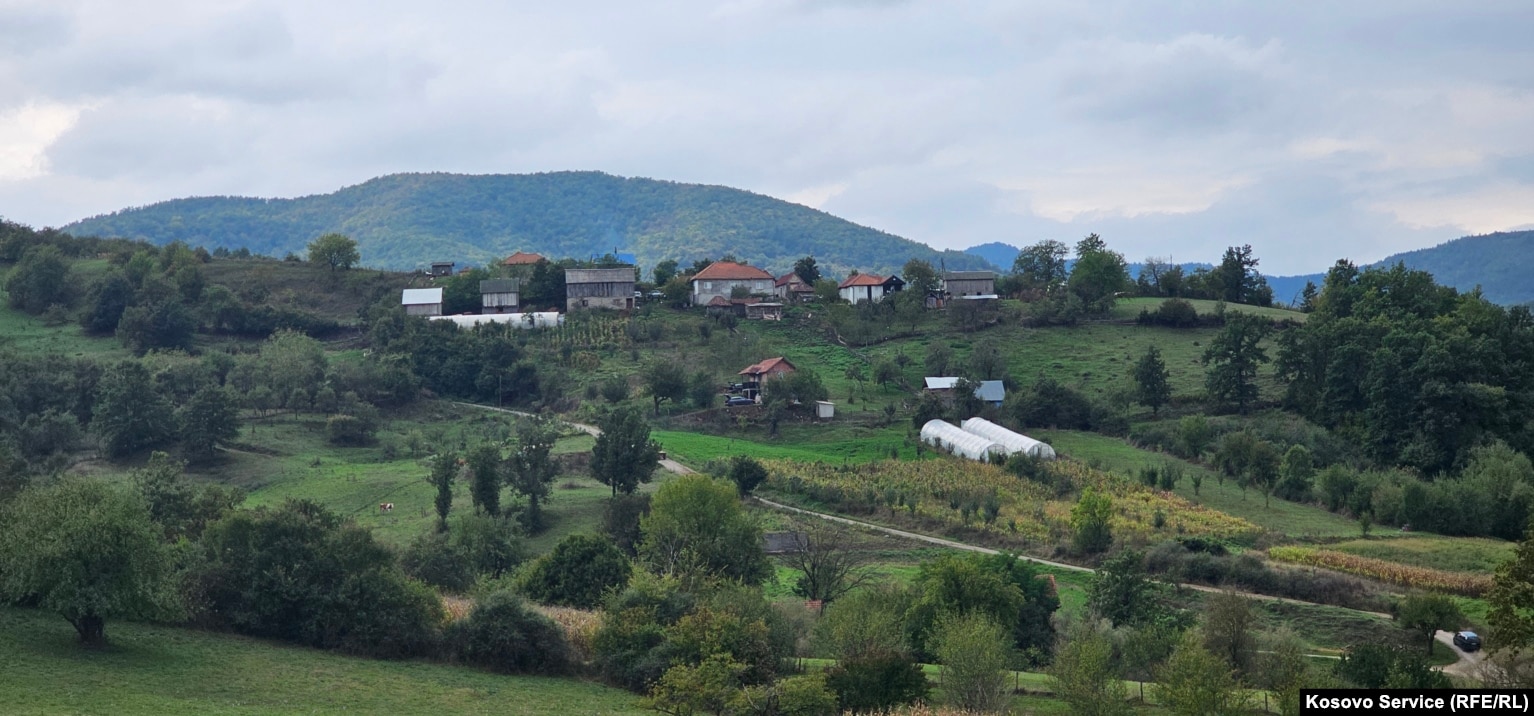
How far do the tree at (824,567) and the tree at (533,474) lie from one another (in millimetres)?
11075

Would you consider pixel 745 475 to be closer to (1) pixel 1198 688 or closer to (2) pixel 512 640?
(2) pixel 512 640

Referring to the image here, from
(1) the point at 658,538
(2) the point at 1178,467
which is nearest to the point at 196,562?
(1) the point at 658,538

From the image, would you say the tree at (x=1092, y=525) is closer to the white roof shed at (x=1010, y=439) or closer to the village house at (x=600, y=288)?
the white roof shed at (x=1010, y=439)

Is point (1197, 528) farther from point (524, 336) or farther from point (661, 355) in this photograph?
point (524, 336)

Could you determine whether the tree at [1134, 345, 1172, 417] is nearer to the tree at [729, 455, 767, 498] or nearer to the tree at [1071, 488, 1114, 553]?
the tree at [1071, 488, 1114, 553]

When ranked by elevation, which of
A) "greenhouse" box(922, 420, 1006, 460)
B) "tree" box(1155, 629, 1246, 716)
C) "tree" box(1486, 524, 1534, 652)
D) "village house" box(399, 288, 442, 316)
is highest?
"village house" box(399, 288, 442, 316)

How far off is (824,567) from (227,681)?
1945 centimetres

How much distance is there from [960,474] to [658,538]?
65.4 ft

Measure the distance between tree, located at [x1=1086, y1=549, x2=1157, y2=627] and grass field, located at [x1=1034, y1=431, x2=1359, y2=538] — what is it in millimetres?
15568

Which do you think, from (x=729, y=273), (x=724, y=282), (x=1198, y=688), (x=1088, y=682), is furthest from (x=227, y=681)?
(x=729, y=273)

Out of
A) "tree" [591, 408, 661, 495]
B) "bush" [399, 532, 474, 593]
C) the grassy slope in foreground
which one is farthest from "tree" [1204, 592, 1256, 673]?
"tree" [591, 408, 661, 495]

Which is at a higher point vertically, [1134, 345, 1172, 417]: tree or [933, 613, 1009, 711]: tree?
[1134, 345, 1172, 417]: tree

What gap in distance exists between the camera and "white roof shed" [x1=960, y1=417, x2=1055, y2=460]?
203ft

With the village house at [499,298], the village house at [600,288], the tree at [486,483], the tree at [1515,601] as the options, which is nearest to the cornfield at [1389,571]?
the tree at [1515,601]
